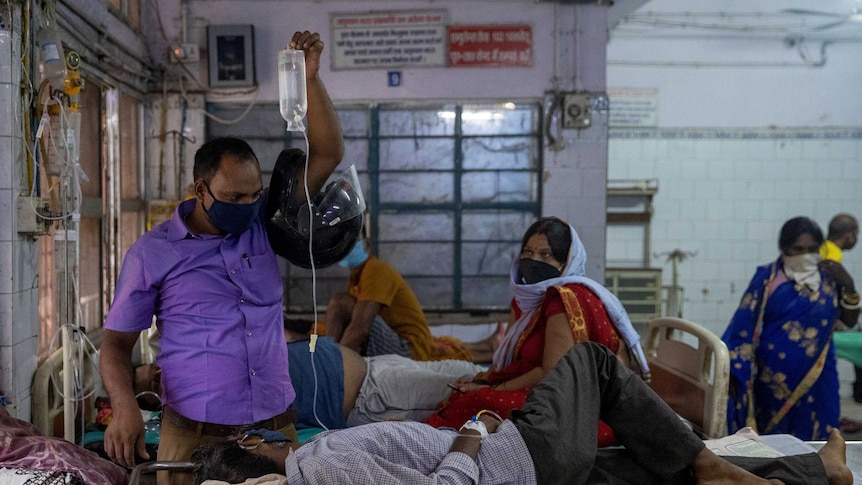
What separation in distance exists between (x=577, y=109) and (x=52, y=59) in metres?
3.70

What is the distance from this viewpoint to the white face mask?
4.26m

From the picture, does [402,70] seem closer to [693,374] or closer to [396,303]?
[396,303]

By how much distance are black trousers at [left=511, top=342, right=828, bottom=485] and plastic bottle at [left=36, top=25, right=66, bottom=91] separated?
7.89 ft

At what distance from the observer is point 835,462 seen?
2748 millimetres

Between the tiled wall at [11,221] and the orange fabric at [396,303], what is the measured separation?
1982 millimetres

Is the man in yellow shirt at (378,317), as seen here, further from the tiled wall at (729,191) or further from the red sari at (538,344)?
the tiled wall at (729,191)

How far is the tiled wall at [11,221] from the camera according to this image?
284 cm

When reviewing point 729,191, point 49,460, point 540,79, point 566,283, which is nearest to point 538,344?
point 566,283

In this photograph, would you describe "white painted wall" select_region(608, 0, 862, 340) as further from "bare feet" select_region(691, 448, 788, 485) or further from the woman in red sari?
"bare feet" select_region(691, 448, 788, 485)

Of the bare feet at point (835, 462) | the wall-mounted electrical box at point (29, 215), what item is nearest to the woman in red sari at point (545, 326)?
the bare feet at point (835, 462)

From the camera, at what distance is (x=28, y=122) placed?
2.98 meters

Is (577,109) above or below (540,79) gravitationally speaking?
below

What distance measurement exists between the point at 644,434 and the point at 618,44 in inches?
244

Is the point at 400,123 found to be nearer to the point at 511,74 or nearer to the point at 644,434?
the point at 511,74
